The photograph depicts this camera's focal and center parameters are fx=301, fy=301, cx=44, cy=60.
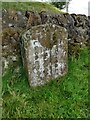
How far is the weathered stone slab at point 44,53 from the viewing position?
6094 millimetres

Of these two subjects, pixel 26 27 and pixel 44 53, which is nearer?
pixel 44 53

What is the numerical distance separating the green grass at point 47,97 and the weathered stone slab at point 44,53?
192 millimetres

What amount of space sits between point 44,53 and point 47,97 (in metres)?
0.95

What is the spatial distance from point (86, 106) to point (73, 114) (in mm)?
389

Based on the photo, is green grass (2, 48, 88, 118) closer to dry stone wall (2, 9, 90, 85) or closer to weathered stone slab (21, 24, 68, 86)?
weathered stone slab (21, 24, 68, 86)

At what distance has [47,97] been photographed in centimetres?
591

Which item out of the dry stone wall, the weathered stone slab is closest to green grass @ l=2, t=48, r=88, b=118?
the weathered stone slab

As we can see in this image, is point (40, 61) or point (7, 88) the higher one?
point (40, 61)

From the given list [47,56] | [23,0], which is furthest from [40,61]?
[23,0]

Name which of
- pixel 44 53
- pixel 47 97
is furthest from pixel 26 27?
pixel 47 97

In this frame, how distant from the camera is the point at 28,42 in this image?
19.9ft

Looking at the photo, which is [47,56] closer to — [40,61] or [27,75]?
[40,61]

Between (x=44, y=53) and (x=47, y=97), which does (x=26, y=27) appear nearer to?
(x=44, y=53)

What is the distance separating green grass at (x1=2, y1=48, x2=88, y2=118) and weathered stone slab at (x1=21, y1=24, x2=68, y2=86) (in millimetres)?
192
